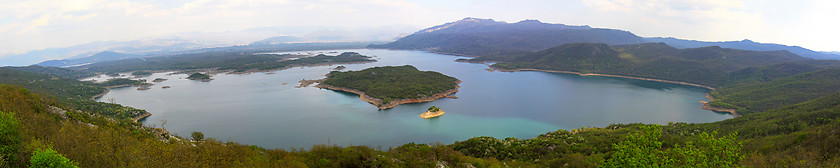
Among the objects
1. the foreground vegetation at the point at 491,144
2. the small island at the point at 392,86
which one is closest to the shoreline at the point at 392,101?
the small island at the point at 392,86

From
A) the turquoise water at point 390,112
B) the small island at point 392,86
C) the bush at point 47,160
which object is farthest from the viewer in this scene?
the small island at point 392,86

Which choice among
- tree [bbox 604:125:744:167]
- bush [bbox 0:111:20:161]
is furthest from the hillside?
bush [bbox 0:111:20:161]

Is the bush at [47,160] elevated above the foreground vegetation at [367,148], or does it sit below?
above

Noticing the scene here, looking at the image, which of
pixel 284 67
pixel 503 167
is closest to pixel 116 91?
pixel 284 67

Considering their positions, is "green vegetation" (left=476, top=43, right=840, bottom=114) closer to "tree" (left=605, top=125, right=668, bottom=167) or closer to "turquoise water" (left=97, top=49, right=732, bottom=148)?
"turquoise water" (left=97, top=49, right=732, bottom=148)

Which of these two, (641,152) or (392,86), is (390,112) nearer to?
(392,86)

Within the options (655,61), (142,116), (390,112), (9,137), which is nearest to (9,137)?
(9,137)

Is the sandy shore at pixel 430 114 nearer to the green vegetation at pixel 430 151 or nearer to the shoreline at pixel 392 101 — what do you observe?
the shoreline at pixel 392 101
